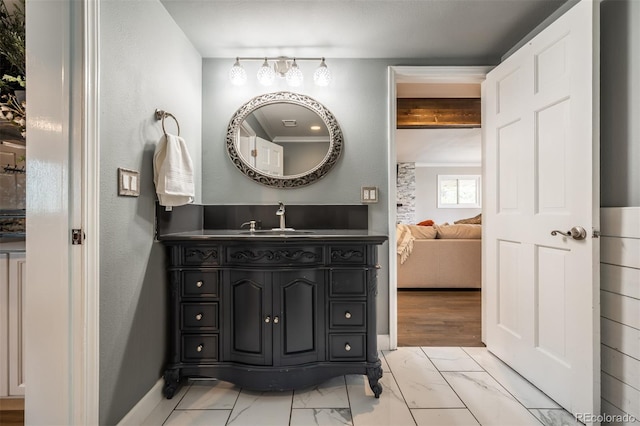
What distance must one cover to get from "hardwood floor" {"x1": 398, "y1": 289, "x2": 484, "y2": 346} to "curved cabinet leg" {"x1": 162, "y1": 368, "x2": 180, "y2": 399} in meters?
1.61

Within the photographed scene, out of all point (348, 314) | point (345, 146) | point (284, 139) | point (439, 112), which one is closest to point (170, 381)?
point (348, 314)

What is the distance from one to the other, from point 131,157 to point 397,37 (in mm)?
1814

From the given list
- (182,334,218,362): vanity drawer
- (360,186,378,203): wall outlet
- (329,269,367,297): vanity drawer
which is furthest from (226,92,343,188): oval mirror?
(182,334,218,362): vanity drawer

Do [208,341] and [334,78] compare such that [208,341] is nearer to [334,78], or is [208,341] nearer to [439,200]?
[334,78]

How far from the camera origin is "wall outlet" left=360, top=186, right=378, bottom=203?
246 centimetres

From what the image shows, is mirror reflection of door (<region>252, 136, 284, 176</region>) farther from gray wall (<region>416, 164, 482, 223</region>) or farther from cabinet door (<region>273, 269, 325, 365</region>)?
gray wall (<region>416, 164, 482, 223</region>)

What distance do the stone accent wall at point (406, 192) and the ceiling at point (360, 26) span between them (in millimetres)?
6480

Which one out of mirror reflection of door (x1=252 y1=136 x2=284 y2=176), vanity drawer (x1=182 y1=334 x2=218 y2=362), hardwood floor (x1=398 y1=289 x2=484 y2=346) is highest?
mirror reflection of door (x1=252 y1=136 x2=284 y2=176)

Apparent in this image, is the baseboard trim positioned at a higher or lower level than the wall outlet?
lower

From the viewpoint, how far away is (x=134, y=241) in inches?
61.9

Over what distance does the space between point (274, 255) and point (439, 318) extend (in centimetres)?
211

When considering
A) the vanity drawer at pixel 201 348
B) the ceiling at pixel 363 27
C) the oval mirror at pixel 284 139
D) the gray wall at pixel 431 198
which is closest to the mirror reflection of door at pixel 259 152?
the oval mirror at pixel 284 139

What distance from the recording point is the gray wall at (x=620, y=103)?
1468mm

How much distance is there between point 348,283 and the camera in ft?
5.90
